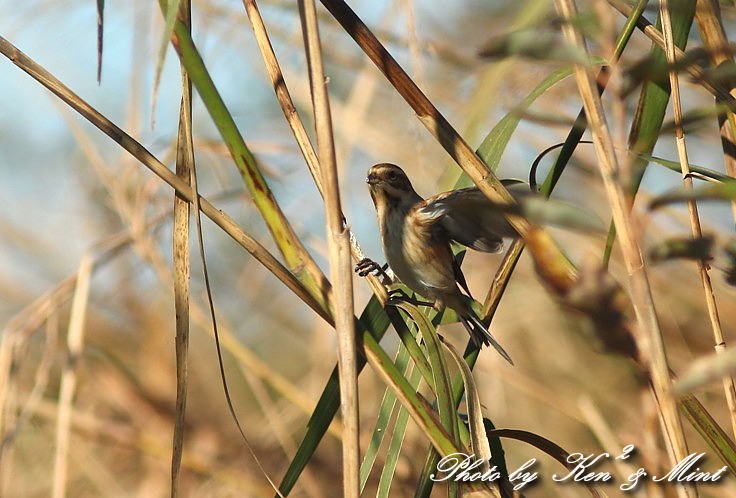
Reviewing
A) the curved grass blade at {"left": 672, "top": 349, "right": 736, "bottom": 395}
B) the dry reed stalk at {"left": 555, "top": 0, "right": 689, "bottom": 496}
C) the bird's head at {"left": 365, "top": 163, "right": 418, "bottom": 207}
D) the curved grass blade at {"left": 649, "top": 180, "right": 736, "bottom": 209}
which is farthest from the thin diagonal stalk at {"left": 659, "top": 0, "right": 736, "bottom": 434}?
the bird's head at {"left": 365, "top": 163, "right": 418, "bottom": 207}

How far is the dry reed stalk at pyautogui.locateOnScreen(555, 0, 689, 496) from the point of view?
0.82 meters

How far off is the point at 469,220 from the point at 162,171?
794mm

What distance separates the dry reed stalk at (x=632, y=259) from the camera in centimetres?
82

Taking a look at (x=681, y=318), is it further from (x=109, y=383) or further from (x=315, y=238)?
(x=109, y=383)

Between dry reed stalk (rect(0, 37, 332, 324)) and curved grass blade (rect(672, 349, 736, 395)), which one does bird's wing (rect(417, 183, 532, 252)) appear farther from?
curved grass blade (rect(672, 349, 736, 395))

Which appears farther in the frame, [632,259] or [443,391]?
[443,391]

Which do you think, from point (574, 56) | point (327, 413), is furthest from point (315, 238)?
point (574, 56)

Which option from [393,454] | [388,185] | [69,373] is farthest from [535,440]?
[69,373]

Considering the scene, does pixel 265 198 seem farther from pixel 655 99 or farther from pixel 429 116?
pixel 655 99

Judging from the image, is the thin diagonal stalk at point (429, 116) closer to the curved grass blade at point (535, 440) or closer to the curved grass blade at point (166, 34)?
the curved grass blade at point (166, 34)

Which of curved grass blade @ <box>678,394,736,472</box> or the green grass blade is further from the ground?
the green grass blade

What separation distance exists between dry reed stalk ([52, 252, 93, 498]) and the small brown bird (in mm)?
894

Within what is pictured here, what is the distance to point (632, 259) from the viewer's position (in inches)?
32.3

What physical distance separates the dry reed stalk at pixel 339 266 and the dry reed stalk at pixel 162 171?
0.13 meters
